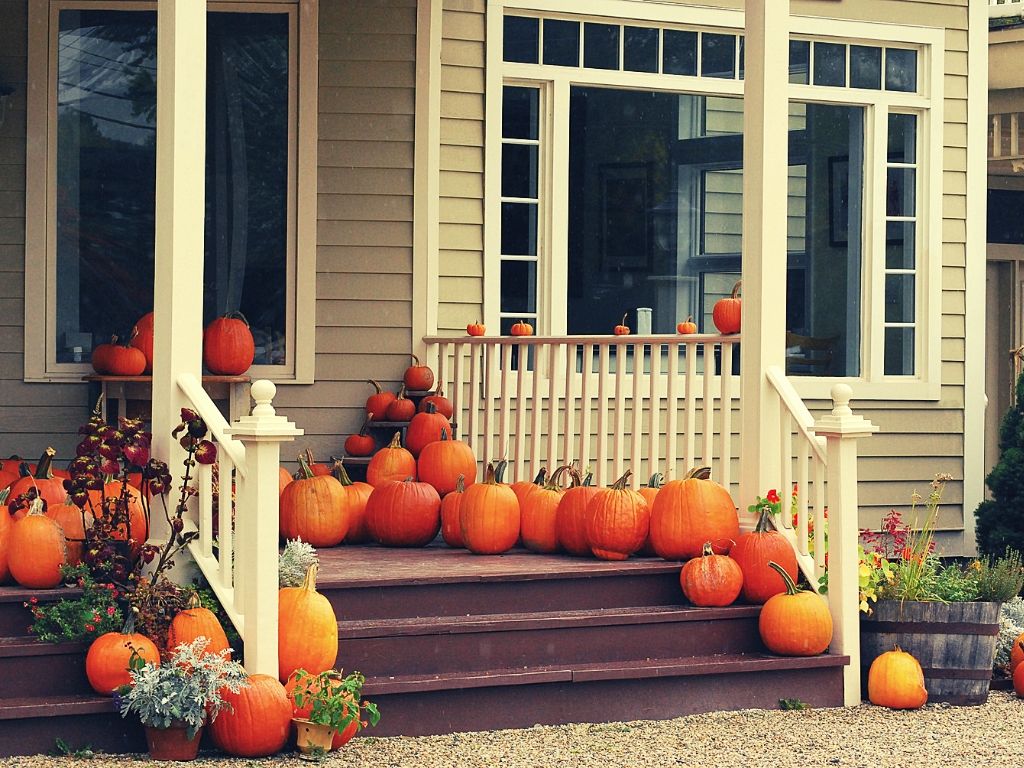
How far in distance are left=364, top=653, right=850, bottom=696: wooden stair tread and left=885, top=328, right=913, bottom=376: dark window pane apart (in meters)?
3.23

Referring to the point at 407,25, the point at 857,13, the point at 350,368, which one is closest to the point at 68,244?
the point at 350,368

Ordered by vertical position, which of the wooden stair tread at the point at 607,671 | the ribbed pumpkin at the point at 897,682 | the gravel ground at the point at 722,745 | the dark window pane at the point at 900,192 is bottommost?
the gravel ground at the point at 722,745

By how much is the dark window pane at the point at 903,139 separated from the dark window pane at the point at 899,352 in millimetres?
976

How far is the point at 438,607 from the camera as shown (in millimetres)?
5117

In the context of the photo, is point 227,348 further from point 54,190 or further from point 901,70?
point 901,70

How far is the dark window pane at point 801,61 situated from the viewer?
26.0 feet

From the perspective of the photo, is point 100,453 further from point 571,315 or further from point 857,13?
point 857,13

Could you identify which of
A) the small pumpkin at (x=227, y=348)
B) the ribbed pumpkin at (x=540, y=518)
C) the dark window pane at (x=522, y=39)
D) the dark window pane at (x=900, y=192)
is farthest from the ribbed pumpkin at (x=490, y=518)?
the dark window pane at (x=900, y=192)

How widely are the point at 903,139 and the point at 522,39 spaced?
2358mm

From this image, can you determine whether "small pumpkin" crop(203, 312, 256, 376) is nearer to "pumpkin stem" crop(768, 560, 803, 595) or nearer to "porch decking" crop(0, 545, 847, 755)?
"porch decking" crop(0, 545, 847, 755)

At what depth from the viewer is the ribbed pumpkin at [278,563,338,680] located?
14.9 feet

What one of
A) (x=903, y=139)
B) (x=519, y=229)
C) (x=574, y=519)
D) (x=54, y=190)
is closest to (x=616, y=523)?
(x=574, y=519)

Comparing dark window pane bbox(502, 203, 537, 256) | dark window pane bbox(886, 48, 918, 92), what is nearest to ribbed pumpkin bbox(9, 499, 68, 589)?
dark window pane bbox(502, 203, 537, 256)

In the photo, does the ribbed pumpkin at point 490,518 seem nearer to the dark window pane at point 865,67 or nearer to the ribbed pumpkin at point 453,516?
the ribbed pumpkin at point 453,516
